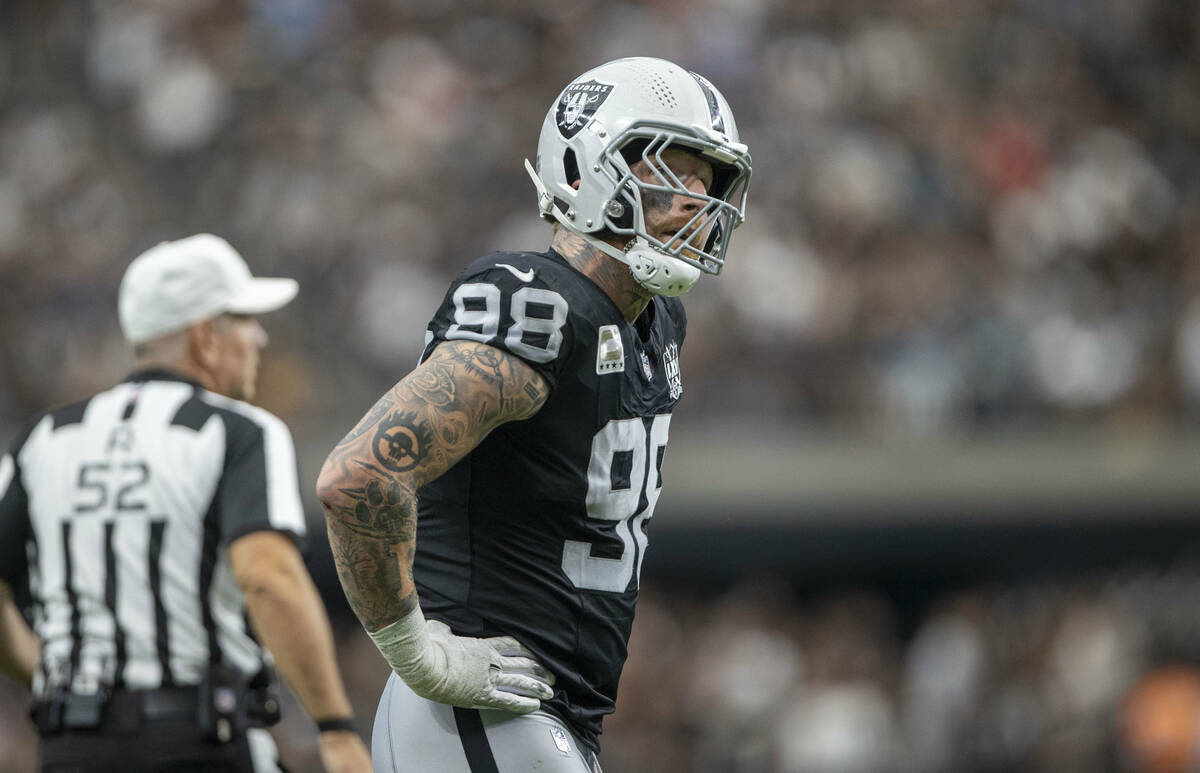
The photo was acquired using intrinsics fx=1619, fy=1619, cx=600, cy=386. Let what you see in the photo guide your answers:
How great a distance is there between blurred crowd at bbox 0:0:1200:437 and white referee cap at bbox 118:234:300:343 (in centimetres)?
732

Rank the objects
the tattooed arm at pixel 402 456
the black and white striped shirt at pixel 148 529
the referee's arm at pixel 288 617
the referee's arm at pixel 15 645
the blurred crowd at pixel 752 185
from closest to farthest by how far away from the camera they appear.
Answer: the tattooed arm at pixel 402 456, the referee's arm at pixel 288 617, the black and white striped shirt at pixel 148 529, the referee's arm at pixel 15 645, the blurred crowd at pixel 752 185

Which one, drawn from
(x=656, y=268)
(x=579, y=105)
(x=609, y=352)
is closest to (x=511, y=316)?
(x=609, y=352)

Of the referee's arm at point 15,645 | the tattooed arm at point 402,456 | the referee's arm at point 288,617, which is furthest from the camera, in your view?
the referee's arm at point 15,645

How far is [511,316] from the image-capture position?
9.94 feet

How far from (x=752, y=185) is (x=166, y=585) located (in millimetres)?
9208

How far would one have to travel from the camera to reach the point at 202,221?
526 inches

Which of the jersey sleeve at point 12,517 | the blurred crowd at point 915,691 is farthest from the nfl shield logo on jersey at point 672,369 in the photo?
the blurred crowd at point 915,691

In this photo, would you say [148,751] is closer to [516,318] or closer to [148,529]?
[148,529]

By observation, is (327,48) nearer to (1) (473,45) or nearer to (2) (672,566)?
(1) (473,45)

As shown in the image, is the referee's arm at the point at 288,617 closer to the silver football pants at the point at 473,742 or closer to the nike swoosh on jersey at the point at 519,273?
the silver football pants at the point at 473,742

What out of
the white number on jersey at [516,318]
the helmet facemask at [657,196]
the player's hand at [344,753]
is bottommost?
the player's hand at [344,753]

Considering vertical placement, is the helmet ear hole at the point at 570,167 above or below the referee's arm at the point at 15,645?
above

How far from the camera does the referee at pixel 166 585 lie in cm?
412

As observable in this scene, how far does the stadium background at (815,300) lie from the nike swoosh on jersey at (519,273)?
7.99 m
